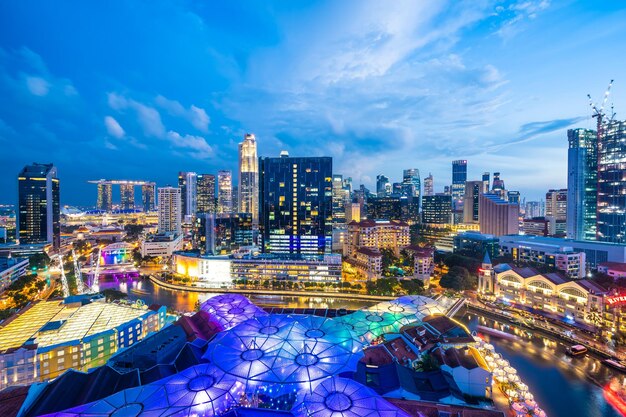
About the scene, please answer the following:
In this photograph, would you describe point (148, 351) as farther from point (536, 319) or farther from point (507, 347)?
point (536, 319)

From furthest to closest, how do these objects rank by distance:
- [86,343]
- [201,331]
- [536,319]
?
1. [536,319]
2. [201,331]
3. [86,343]

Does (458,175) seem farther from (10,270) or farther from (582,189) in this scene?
(10,270)

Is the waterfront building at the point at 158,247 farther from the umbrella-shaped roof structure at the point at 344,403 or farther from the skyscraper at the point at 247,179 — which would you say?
the skyscraper at the point at 247,179

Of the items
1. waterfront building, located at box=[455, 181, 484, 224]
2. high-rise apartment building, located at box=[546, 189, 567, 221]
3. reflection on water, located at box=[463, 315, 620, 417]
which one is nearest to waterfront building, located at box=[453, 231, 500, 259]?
reflection on water, located at box=[463, 315, 620, 417]

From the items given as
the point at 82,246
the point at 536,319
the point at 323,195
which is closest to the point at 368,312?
the point at 536,319

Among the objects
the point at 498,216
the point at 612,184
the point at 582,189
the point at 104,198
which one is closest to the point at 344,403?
the point at 612,184

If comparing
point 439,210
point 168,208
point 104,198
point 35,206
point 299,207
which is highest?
point 104,198
